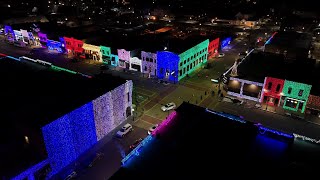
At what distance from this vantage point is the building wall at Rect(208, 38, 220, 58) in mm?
88250

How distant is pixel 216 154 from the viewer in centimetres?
3278

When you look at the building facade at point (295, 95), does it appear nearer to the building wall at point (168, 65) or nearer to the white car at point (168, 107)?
the white car at point (168, 107)

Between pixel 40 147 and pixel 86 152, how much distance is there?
346 inches

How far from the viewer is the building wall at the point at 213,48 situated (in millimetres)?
88250

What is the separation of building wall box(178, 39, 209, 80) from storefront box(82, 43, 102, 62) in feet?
94.8

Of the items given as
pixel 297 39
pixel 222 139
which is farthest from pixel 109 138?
pixel 297 39

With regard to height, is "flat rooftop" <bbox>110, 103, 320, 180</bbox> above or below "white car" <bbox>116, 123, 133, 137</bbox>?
above

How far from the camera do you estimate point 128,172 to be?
30906mm

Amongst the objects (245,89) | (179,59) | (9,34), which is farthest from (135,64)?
(9,34)

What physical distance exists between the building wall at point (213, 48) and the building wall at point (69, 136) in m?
55.8

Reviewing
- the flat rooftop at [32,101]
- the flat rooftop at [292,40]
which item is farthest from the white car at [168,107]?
the flat rooftop at [292,40]

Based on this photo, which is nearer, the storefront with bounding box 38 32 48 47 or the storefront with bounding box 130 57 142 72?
the storefront with bounding box 130 57 142 72

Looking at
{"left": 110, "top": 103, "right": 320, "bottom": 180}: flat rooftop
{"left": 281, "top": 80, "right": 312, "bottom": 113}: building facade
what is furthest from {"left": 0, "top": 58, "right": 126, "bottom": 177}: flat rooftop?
{"left": 281, "top": 80, "right": 312, "bottom": 113}: building facade

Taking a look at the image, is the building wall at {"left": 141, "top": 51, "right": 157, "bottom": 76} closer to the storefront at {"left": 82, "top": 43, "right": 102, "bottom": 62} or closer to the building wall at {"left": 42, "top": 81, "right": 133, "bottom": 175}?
the storefront at {"left": 82, "top": 43, "right": 102, "bottom": 62}
